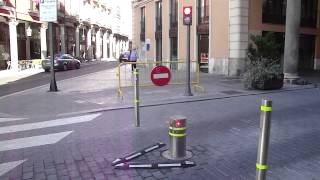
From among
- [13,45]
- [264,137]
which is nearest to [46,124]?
[264,137]

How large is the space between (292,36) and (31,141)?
12.9 m

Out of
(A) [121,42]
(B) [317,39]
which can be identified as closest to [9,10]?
(B) [317,39]

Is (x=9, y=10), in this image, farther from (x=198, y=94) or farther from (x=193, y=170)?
(x=193, y=170)

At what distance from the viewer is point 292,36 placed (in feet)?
52.0

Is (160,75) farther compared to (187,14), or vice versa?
(187,14)

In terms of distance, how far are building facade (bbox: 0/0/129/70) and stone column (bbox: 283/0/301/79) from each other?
36.9ft

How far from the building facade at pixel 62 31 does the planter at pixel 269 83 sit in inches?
396

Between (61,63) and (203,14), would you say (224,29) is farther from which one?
(61,63)

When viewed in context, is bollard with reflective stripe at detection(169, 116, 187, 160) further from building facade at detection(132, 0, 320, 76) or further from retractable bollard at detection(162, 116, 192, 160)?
building facade at detection(132, 0, 320, 76)

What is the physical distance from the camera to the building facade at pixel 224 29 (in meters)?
20.1

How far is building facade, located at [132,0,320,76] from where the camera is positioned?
20.1 metres

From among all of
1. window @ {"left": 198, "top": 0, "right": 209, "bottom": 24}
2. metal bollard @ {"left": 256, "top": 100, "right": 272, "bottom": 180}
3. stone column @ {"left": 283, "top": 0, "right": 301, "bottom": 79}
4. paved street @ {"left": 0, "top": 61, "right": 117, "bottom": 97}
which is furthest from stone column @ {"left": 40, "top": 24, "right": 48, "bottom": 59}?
metal bollard @ {"left": 256, "top": 100, "right": 272, "bottom": 180}

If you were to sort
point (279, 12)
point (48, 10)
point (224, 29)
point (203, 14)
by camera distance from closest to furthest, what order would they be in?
point (48, 10) → point (224, 29) → point (279, 12) → point (203, 14)

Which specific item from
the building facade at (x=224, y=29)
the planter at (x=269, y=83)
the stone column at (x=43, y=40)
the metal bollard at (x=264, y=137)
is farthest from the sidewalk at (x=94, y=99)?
the stone column at (x=43, y=40)
